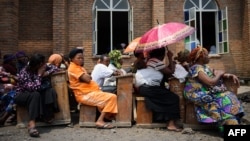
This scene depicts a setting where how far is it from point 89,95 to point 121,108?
0.63m

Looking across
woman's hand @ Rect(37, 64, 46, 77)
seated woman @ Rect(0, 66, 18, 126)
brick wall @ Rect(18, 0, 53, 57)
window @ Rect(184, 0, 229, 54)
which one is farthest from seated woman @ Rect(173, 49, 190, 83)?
brick wall @ Rect(18, 0, 53, 57)

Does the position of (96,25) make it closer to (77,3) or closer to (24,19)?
(77,3)

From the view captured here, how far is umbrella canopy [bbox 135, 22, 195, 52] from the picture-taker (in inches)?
197

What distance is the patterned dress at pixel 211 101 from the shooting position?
4.98 meters

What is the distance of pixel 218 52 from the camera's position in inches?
472

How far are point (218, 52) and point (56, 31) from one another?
20.2ft

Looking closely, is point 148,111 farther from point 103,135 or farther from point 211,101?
point 211,101

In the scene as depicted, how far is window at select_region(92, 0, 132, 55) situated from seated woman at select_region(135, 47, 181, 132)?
235 inches

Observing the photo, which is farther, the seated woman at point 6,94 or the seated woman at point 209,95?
the seated woman at point 6,94

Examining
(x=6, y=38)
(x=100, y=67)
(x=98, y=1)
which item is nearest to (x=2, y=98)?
(x=100, y=67)

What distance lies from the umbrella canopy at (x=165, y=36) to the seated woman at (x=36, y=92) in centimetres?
179

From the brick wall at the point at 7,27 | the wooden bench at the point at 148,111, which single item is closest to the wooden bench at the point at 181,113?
the wooden bench at the point at 148,111

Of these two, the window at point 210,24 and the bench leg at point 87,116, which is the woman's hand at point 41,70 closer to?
the bench leg at point 87,116

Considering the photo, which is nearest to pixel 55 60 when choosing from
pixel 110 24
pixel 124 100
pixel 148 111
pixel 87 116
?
pixel 87 116
